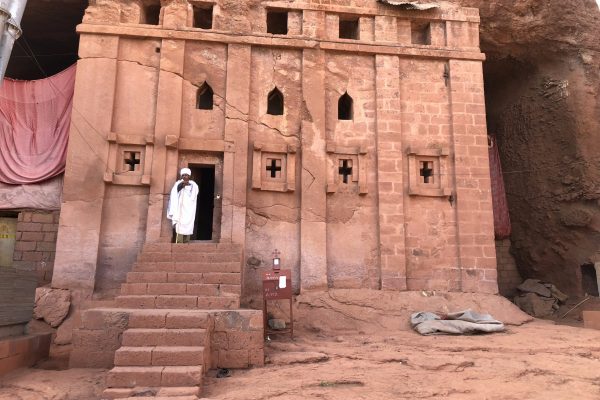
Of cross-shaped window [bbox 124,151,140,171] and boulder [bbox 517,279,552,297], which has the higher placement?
cross-shaped window [bbox 124,151,140,171]

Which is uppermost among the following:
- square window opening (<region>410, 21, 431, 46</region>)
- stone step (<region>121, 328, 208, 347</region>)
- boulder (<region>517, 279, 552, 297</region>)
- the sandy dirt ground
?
square window opening (<region>410, 21, 431, 46</region>)

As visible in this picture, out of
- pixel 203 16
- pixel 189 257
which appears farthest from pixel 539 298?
pixel 203 16

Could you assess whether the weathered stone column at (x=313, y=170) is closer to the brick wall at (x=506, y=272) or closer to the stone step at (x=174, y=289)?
the stone step at (x=174, y=289)

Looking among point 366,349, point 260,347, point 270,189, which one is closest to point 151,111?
point 270,189

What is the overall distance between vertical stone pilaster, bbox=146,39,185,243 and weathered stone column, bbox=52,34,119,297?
0.96m

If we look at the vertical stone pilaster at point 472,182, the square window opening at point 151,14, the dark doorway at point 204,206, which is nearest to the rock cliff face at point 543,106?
the square window opening at point 151,14

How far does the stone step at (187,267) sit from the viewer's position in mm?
7918

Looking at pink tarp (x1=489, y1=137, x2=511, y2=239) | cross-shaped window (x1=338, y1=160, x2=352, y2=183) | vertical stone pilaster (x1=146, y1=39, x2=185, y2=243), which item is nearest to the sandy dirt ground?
vertical stone pilaster (x1=146, y1=39, x2=185, y2=243)

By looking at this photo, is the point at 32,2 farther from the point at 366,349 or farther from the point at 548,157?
the point at 548,157

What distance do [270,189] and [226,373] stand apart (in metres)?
4.54

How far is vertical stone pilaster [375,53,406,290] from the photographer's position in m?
9.74

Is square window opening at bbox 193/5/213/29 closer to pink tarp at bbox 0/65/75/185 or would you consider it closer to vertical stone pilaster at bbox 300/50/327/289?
vertical stone pilaster at bbox 300/50/327/289

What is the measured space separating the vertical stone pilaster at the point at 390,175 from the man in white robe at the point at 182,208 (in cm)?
388

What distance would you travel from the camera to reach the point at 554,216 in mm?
13305
